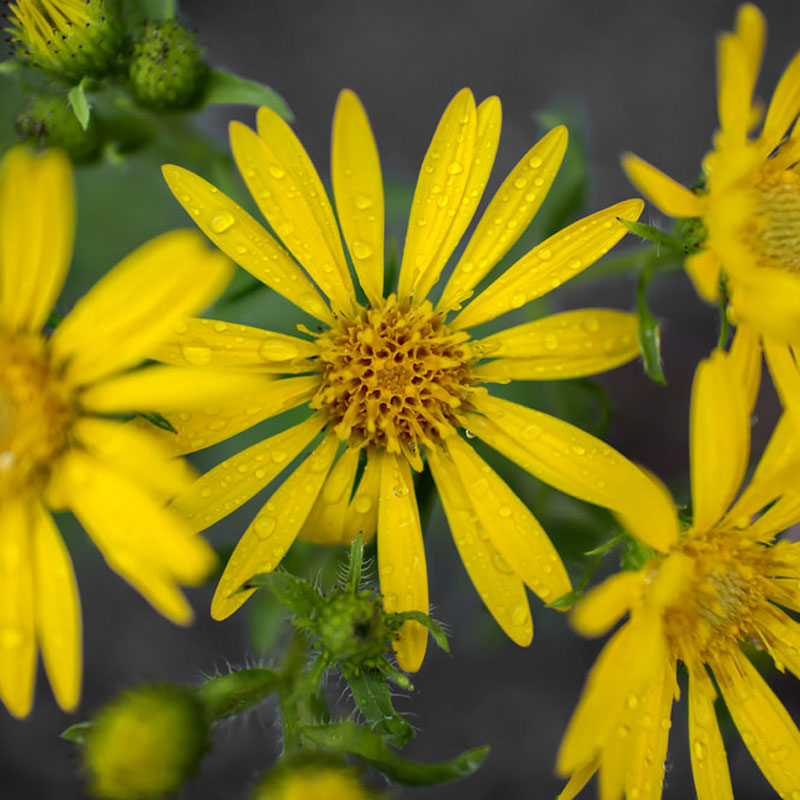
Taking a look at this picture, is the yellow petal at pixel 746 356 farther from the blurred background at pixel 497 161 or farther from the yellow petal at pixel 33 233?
the blurred background at pixel 497 161

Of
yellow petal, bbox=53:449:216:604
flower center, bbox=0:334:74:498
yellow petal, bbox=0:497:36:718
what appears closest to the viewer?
yellow petal, bbox=53:449:216:604

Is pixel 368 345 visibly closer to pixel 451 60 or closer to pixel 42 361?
pixel 42 361

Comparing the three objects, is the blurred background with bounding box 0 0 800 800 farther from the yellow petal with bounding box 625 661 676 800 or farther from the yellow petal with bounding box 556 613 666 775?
the yellow petal with bounding box 556 613 666 775

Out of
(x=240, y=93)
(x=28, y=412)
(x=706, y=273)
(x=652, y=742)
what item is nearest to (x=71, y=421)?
(x=28, y=412)

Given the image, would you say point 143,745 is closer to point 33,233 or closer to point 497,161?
point 33,233

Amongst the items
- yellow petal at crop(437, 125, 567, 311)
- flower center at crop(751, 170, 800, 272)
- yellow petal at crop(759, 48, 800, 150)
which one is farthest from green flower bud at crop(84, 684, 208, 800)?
yellow petal at crop(759, 48, 800, 150)

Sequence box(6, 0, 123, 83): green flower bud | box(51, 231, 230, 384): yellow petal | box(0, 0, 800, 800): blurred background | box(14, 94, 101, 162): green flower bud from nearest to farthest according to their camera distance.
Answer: box(51, 231, 230, 384): yellow petal → box(6, 0, 123, 83): green flower bud → box(14, 94, 101, 162): green flower bud → box(0, 0, 800, 800): blurred background

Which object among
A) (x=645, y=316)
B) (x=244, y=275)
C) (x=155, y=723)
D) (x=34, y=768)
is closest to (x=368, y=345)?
(x=244, y=275)
